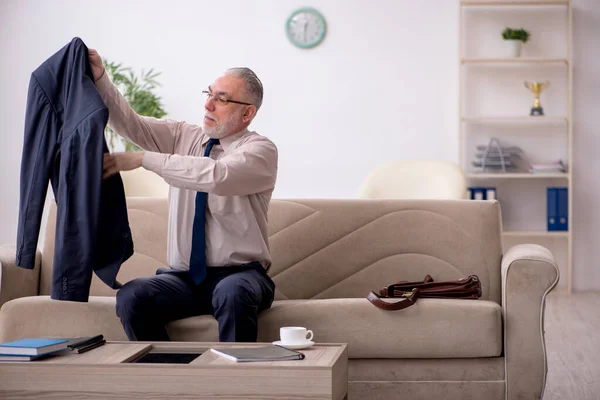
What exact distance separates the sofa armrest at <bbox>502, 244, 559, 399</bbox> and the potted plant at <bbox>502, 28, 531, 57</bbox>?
388 centimetres

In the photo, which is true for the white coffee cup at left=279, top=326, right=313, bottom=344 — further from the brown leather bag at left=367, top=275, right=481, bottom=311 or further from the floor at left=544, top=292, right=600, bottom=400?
the floor at left=544, top=292, right=600, bottom=400

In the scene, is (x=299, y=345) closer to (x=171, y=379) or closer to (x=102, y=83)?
(x=171, y=379)

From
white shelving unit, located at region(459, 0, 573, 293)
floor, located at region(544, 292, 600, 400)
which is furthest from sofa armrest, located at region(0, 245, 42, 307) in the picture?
white shelving unit, located at region(459, 0, 573, 293)

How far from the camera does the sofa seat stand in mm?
2479

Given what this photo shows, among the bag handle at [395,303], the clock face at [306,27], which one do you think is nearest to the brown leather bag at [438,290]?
the bag handle at [395,303]

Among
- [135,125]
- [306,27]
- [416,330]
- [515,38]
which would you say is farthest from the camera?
[306,27]

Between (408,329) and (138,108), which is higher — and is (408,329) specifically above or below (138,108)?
below

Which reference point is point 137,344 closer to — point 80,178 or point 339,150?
point 80,178

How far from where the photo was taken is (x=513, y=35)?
6.08m

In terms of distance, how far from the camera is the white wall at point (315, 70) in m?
6.27

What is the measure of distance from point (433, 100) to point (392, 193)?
1521 mm

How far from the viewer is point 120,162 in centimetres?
237

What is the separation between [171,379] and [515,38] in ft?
16.4

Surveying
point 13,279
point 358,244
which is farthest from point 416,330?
point 13,279
